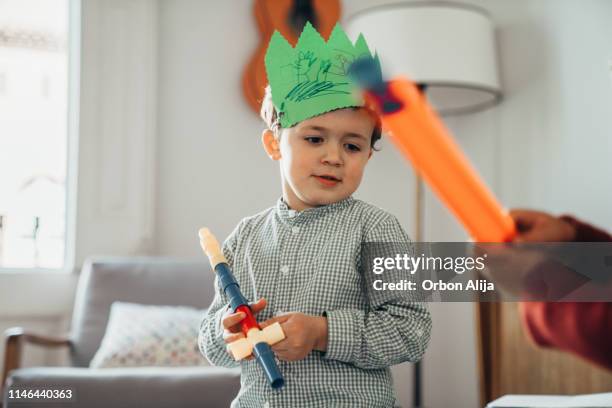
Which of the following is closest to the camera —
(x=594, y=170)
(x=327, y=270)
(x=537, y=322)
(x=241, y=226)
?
(x=537, y=322)

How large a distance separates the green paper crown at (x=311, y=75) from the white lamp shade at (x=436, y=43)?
4.01 feet

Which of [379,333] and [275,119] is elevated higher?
[275,119]

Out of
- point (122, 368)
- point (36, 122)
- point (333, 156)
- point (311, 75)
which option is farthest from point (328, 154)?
point (36, 122)

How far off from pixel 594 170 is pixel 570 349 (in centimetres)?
189

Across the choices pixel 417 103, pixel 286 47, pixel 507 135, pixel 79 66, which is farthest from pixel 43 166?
pixel 417 103

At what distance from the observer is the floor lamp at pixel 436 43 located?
219 centimetres

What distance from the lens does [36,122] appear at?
2.65 meters

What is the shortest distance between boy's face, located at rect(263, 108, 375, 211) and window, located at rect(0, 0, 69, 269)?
1888mm

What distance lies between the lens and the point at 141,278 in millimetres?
2324

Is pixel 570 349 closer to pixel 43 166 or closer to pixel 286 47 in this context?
pixel 286 47

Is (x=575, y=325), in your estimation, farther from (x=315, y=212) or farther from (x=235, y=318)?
(x=315, y=212)

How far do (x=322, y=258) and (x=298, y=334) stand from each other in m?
0.15

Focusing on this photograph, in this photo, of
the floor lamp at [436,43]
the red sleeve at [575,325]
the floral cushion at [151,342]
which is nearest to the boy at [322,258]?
the red sleeve at [575,325]

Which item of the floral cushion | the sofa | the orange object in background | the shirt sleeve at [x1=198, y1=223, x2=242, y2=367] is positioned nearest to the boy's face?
the shirt sleeve at [x1=198, y1=223, x2=242, y2=367]
